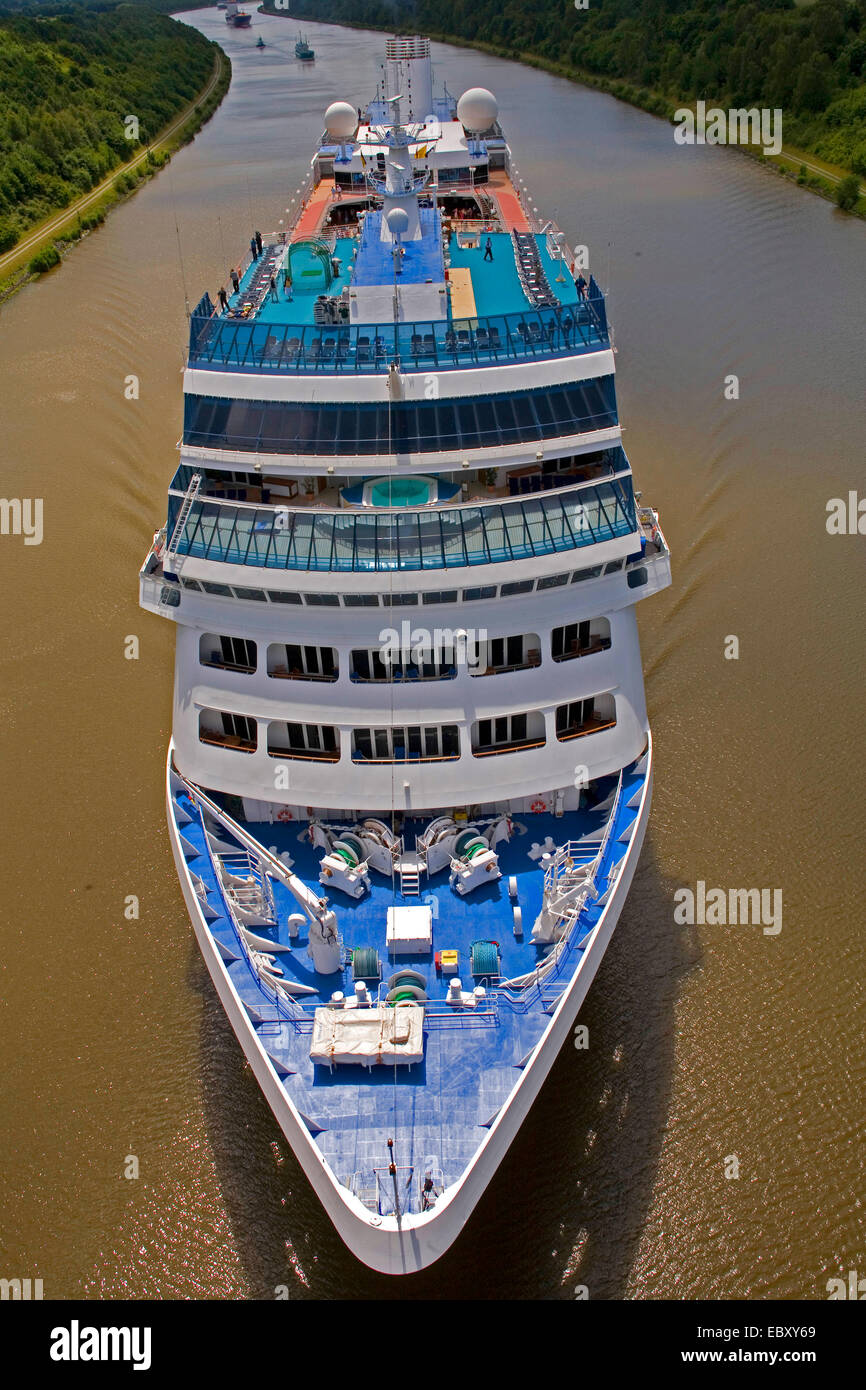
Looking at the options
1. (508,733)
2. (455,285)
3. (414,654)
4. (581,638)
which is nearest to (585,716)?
(581,638)

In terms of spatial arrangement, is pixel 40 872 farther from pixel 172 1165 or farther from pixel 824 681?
pixel 824 681

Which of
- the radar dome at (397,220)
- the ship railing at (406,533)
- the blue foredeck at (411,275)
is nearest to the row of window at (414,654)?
the ship railing at (406,533)

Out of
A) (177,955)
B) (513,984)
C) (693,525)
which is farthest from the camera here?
(693,525)

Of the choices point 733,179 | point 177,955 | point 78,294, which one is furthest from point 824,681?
point 733,179

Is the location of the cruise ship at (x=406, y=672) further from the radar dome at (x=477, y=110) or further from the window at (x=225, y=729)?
the radar dome at (x=477, y=110)

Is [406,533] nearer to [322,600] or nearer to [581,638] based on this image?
[322,600]
